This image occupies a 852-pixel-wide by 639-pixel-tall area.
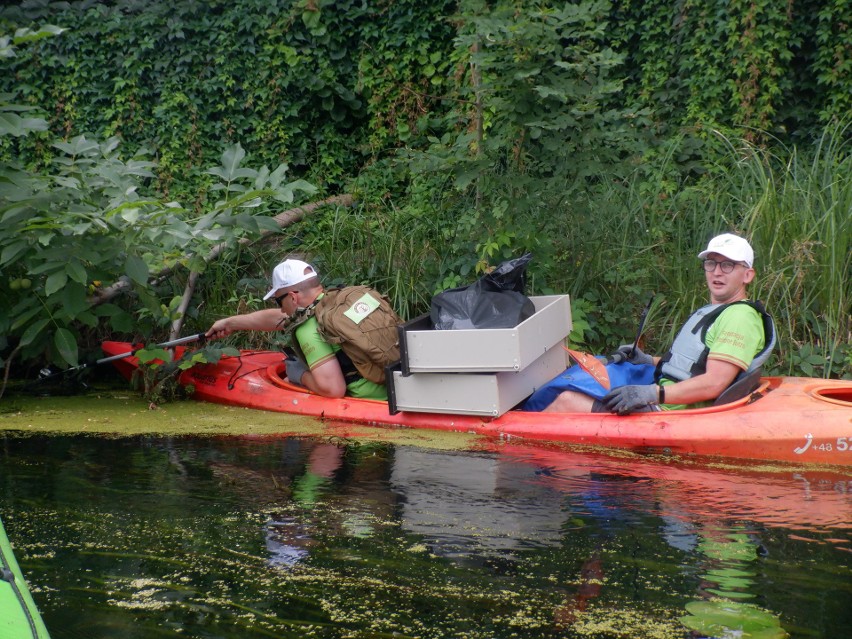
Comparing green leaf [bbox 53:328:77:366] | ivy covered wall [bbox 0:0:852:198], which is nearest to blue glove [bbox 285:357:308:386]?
green leaf [bbox 53:328:77:366]

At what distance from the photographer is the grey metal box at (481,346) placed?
5355mm

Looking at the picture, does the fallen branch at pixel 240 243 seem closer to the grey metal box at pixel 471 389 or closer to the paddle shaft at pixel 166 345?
the paddle shaft at pixel 166 345

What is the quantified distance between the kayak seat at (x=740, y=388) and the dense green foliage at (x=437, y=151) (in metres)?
1.26

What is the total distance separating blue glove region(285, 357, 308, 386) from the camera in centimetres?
656

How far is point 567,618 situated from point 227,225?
11.8ft

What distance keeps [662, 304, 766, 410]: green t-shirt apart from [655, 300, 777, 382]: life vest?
0.04 meters

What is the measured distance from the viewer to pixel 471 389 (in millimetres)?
5664

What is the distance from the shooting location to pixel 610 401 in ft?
17.7

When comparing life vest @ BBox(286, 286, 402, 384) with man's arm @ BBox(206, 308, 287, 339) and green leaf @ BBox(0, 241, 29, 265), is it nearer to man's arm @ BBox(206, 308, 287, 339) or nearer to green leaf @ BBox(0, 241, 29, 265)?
man's arm @ BBox(206, 308, 287, 339)

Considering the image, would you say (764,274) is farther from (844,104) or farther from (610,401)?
(844,104)

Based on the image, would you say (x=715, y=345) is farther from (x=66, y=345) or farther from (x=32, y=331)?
(x=32, y=331)

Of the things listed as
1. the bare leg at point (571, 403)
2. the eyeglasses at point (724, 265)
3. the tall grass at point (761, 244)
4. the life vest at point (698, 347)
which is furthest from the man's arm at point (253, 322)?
the eyeglasses at point (724, 265)

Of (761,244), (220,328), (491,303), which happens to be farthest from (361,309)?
(761,244)

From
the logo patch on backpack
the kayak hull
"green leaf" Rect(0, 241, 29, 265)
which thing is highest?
"green leaf" Rect(0, 241, 29, 265)
